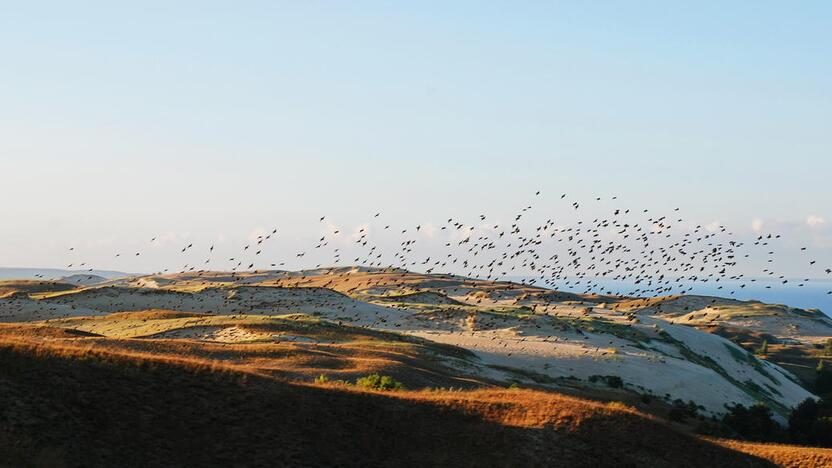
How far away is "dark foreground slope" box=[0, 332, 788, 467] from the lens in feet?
94.4

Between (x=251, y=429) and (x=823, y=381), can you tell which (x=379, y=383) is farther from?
(x=823, y=381)

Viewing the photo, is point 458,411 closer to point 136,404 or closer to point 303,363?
point 136,404

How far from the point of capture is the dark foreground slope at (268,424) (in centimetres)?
2877

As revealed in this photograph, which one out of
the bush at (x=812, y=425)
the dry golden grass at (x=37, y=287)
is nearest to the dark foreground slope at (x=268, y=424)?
the bush at (x=812, y=425)

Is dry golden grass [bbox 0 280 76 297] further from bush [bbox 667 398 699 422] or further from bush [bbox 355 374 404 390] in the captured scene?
bush [bbox 355 374 404 390]

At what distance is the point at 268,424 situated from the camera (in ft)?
104

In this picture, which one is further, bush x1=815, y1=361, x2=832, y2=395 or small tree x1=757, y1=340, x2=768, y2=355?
small tree x1=757, y1=340, x2=768, y2=355

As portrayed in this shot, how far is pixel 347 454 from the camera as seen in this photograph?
31.0 m

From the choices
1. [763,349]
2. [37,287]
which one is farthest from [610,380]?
[37,287]

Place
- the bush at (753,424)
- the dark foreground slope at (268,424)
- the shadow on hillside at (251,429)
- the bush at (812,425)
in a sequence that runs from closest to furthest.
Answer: the shadow on hillside at (251,429) < the dark foreground slope at (268,424) < the bush at (753,424) < the bush at (812,425)

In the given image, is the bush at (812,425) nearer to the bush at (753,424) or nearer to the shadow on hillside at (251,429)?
the bush at (753,424)

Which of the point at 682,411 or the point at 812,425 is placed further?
the point at 812,425

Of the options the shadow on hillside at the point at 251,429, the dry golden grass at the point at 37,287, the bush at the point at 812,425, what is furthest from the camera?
the dry golden grass at the point at 37,287

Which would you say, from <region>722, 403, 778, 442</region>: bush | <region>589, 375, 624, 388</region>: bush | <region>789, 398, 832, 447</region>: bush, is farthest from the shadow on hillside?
<region>589, 375, 624, 388</region>: bush
